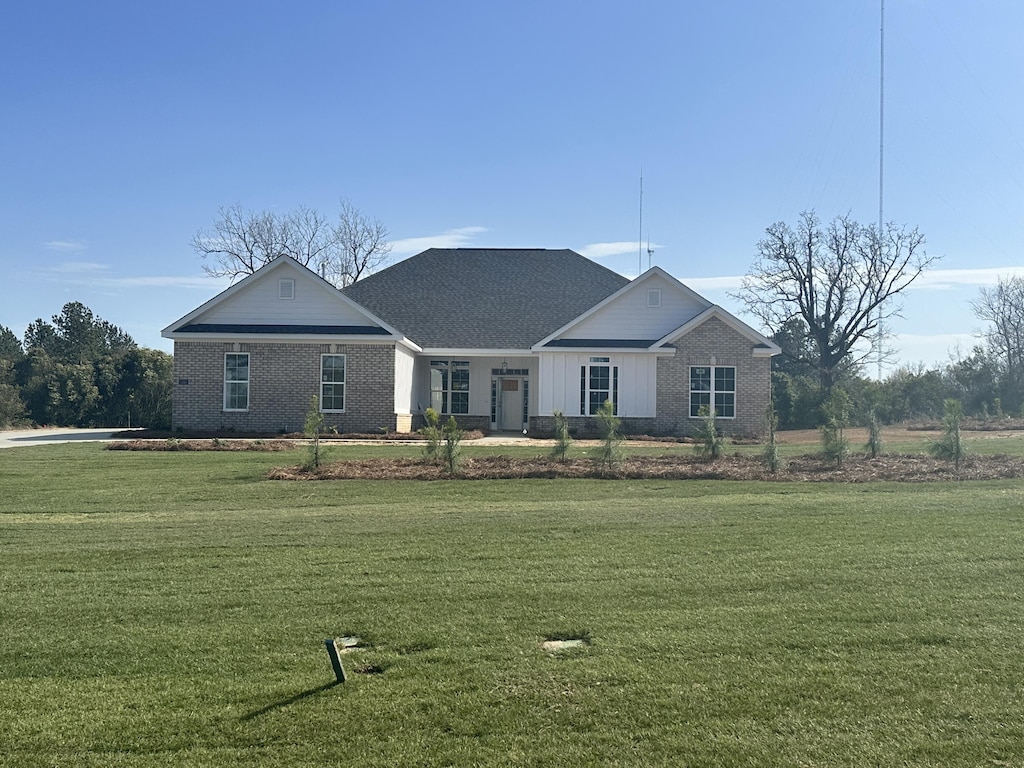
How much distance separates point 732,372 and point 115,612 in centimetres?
2316

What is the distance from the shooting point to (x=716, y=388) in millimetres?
27188

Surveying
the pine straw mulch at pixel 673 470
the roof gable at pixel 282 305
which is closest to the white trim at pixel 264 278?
the roof gable at pixel 282 305

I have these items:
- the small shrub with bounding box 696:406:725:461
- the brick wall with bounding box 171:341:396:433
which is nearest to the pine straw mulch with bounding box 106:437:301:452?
the brick wall with bounding box 171:341:396:433

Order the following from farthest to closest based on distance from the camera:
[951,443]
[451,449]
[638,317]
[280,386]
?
[638,317] < [280,386] < [951,443] < [451,449]

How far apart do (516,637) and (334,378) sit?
21.4 m

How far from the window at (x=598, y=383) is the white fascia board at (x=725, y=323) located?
5.60 ft

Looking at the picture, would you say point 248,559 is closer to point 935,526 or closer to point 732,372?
point 935,526

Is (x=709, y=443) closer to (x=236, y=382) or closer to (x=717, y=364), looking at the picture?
(x=717, y=364)

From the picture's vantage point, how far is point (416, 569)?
295 inches

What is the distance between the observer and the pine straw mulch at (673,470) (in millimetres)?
14408

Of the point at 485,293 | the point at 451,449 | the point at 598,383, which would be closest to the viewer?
the point at 451,449

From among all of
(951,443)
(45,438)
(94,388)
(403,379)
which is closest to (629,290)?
(403,379)

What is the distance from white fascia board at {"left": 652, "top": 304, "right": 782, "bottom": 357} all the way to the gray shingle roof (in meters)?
4.48

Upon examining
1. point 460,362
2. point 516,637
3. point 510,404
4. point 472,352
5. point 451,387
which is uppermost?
point 472,352
